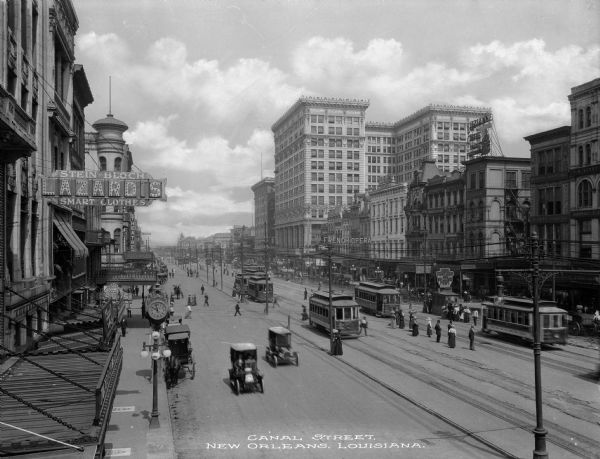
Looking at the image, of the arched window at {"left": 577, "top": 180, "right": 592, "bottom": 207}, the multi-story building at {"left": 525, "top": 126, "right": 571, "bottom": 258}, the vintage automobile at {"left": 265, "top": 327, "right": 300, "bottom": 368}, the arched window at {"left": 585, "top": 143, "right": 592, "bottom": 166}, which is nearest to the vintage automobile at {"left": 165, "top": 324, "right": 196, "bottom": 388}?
the vintage automobile at {"left": 265, "top": 327, "right": 300, "bottom": 368}

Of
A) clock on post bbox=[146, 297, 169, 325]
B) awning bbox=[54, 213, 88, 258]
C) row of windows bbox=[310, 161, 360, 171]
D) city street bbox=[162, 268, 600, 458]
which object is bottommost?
city street bbox=[162, 268, 600, 458]

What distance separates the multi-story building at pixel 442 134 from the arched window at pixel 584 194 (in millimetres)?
89056

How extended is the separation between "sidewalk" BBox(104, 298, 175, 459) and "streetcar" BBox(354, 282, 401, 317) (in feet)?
79.6

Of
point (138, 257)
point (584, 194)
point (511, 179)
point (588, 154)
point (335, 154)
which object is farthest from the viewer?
point (335, 154)

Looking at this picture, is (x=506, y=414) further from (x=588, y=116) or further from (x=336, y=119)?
(x=336, y=119)

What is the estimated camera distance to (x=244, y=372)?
22.1 metres

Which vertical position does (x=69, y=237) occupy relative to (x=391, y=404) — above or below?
above

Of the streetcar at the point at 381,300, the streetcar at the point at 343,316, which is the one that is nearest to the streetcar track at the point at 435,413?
the streetcar at the point at 343,316

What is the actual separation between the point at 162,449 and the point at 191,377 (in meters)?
9.37

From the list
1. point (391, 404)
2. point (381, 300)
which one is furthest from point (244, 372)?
point (381, 300)

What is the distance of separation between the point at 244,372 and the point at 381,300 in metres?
27.5

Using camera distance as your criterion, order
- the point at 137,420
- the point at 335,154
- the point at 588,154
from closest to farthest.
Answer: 1. the point at 137,420
2. the point at 588,154
3. the point at 335,154

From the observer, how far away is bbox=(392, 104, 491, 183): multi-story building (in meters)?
136

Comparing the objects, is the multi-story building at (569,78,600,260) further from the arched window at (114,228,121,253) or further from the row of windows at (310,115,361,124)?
the row of windows at (310,115,361,124)
